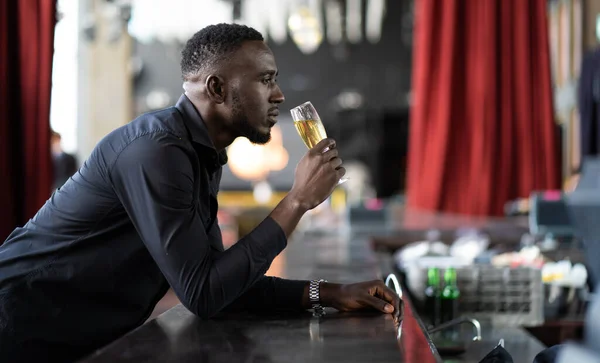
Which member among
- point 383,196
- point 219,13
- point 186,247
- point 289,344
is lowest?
point 383,196

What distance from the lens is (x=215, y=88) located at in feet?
4.84

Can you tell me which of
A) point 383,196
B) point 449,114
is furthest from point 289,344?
point 383,196

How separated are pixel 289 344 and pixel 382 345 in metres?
0.14

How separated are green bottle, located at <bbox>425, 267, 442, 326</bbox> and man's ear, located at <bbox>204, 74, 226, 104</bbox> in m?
0.95

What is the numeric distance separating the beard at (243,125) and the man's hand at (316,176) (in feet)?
0.39

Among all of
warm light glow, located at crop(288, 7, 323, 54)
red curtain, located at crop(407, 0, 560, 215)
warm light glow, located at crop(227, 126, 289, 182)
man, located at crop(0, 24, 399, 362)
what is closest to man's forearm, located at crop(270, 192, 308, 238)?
man, located at crop(0, 24, 399, 362)

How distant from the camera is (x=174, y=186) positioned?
1.31m

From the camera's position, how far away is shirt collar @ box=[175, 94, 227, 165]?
4.73ft

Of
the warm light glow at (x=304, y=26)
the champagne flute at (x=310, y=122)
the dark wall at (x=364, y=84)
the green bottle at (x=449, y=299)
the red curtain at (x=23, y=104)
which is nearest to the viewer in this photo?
the champagne flute at (x=310, y=122)

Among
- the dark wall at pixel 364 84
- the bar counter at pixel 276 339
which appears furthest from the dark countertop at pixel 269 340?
the dark wall at pixel 364 84

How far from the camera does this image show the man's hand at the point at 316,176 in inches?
54.5

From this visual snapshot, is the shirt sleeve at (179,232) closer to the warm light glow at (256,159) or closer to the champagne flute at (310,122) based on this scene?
the champagne flute at (310,122)

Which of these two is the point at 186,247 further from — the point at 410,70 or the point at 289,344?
the point at 410,70

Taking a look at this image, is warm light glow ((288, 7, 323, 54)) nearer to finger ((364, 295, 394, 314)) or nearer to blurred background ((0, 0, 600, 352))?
blurred background ((0, 0, 600, 352))
